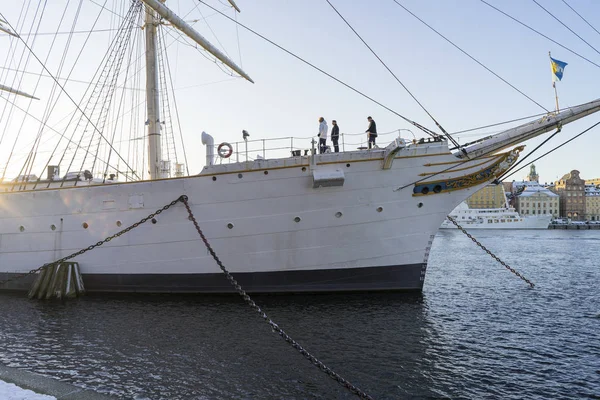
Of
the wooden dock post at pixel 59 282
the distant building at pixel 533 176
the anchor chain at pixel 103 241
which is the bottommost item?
the wooden dock post at pixel 59 282

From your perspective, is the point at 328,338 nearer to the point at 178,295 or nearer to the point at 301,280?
the point at 301,280

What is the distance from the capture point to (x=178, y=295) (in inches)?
442

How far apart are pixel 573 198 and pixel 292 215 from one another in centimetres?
12527

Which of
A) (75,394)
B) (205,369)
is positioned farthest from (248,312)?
(75,394)

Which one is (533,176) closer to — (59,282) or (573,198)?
(573,198)

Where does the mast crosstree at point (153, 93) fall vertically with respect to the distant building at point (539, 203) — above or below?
above

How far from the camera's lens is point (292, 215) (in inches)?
406

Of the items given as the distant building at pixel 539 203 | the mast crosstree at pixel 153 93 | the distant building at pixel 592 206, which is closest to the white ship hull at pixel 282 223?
the mast crosstree at pixel 153 93

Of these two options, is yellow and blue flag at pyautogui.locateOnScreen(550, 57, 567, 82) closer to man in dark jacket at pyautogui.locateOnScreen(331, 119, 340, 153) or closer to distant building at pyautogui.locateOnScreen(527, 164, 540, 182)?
man in dark jacket at pyautogui.locateOnScreen(331, 119, 340, 153)

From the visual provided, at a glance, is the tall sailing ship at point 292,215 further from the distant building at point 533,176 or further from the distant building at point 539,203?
the distant building at point 533,176

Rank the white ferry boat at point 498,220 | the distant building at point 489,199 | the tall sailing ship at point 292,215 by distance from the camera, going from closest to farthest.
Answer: the tall sailing ship at point 292,215 < the white ferry boat at point 498,220 < the distant building at point 489,199

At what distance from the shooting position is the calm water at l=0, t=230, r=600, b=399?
222 inches

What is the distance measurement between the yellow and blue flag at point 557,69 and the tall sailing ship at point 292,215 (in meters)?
1.04

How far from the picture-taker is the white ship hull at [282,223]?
1030 centimetres
